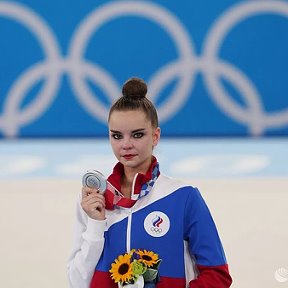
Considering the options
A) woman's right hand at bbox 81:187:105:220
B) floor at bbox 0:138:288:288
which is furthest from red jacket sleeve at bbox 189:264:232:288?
floor at bbox 0:138:288:288

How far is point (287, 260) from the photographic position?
3971 mm

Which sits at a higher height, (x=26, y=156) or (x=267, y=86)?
(x=267, y=86)

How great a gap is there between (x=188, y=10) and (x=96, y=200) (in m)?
5.64

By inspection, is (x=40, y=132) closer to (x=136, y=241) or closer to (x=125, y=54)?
(x=125, y=54)

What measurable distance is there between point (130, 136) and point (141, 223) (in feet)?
0.91

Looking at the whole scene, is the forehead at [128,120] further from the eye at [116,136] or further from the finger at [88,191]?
the finger at [88,191]

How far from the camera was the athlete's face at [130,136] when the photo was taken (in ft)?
7.84

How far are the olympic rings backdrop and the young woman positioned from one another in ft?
17.7

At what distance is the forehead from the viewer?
2389 millimetres

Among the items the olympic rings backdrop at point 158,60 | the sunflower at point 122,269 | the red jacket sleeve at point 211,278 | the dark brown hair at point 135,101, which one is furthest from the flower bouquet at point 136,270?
the olympic rings backdrop at point 158,60

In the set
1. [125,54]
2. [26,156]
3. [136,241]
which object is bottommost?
[136,241]

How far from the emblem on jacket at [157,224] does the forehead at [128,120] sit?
0.29 m

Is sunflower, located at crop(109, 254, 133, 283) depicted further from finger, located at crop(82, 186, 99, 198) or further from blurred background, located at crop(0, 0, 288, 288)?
blurred background, located at crop(0, 0, 288, 288)

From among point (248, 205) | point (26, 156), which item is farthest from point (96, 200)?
point (26, 156)
